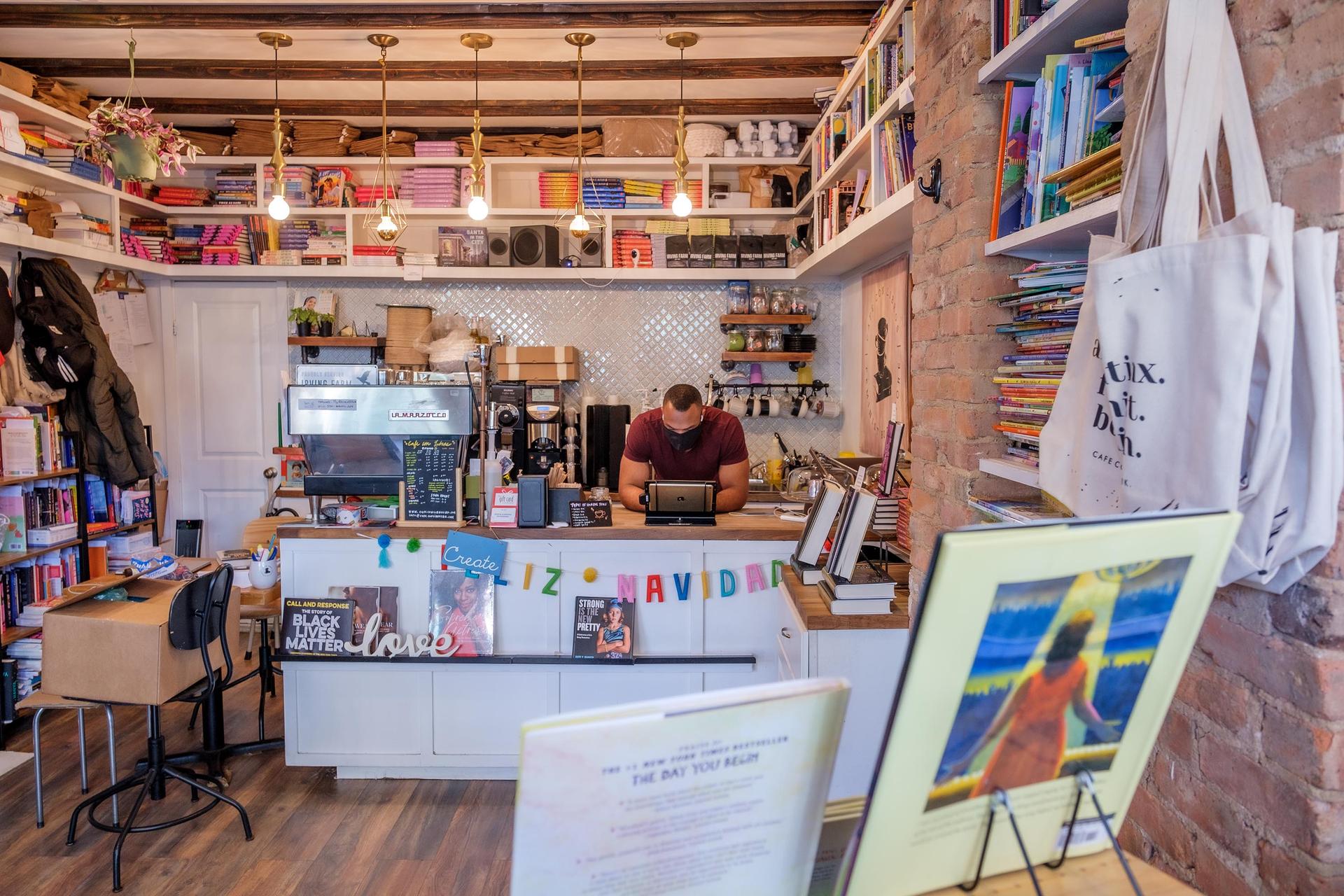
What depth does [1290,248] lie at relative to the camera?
0.98 meters

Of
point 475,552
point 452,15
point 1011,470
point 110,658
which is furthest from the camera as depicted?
point 452,15

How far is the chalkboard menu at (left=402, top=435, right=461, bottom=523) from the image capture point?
3.51m

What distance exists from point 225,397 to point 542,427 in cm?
227

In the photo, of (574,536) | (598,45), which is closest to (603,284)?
(598,45)

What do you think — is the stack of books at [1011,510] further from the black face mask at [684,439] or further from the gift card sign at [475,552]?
the black face mask at [684,439]

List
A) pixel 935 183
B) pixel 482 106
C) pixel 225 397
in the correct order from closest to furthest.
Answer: pixel 935 183 < pixel 482 106 < pixel 225 397

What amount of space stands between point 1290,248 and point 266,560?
3904 millimetres

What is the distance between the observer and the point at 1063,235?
1758 millimetres

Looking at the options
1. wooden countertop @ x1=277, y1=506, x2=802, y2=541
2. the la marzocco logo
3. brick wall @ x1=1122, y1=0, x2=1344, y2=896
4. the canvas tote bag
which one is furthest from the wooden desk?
the la marzocco logo

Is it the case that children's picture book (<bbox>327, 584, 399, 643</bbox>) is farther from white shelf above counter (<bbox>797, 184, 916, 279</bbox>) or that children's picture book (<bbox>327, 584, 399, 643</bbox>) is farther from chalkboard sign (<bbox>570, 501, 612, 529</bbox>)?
white shelf above counter (<bbox>797, 184, 916, 279</bbox>)

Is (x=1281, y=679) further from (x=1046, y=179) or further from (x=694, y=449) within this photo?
(x=694, y=449)

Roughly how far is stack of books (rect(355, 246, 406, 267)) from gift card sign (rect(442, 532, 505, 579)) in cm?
276

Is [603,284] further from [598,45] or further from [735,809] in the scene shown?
[735,809]

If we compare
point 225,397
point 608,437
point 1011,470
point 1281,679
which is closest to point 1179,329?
point 1281,679
